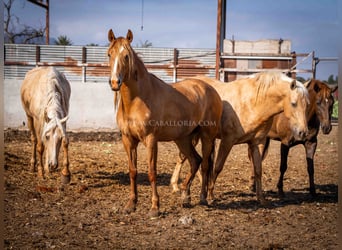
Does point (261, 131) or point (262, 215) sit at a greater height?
point (261, 131)

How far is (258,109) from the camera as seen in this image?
18.8 feet

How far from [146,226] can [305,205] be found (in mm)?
2724

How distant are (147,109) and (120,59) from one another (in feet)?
2.38

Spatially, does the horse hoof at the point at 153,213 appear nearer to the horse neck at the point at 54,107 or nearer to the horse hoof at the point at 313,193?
the horse neck at the point at 54,107

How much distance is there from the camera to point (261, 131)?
5.82 meters

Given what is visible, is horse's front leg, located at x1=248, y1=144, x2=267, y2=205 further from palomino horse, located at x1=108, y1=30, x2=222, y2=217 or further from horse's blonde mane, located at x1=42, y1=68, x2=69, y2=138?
horse's blonde mane, located at x1=42, y1=68, x2=69, y2=138

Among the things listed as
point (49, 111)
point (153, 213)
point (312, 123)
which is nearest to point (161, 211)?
point (153, 213)

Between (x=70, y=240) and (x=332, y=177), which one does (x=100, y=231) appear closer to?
(x=70, y=240)

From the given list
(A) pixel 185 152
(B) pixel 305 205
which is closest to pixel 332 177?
(B) pixel 305 205

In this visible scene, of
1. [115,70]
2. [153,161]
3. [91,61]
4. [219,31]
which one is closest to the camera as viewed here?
[115,70]

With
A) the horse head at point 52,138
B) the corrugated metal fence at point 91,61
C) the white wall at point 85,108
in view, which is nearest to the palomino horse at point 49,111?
the horse head at point 52,138

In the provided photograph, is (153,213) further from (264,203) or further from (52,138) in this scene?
(52,138)

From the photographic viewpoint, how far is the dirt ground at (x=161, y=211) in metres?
4.11

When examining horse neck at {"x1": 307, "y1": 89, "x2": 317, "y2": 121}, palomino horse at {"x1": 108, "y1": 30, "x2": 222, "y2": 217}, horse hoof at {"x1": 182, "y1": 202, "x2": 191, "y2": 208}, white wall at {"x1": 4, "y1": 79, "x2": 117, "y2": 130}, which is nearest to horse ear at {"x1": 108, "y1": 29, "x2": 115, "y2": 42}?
palomino horse at {"x1": 108, "y1": 30, "x2": 222, "y2": 217}
